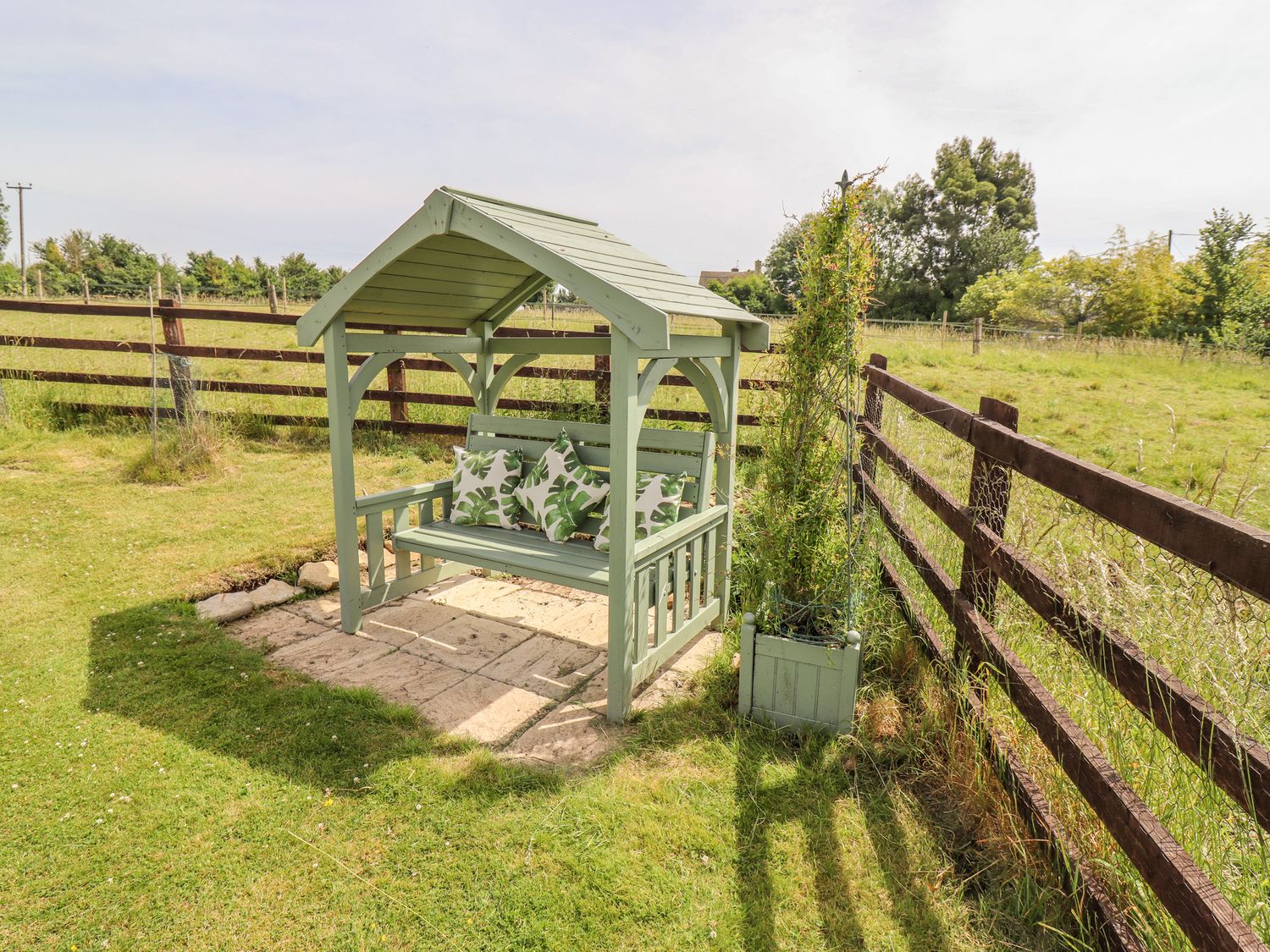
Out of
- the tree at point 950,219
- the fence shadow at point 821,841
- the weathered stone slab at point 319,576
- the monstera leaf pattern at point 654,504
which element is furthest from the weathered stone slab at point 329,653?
the tree at point 950,219

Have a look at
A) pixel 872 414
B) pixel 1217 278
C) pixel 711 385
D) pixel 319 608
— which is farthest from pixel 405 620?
pixel 1217 278

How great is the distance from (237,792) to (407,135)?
4.67 meters

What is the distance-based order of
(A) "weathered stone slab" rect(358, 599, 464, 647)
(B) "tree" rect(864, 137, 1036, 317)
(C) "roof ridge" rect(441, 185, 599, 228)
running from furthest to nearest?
1. (B) "tree" rect(864, 137, 1036, 317)
2. (A) "weathered stone slab" rect(358, 599, 464, 647)
3. (C) "roof ridge" rect(441, 185, 599, 228)

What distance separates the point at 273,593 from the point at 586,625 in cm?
192

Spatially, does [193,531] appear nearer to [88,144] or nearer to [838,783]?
[838,783]

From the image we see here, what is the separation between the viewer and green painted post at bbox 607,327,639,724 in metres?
2.62

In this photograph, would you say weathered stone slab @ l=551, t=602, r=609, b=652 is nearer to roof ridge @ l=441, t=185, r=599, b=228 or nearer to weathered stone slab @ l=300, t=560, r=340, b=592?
weathered stone slab @ l=300, t=560, r=340, b=592

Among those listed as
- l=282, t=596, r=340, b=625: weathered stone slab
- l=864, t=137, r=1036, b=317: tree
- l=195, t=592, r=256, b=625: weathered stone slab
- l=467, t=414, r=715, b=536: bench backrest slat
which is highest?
l=864, t=137, r=1036, b=317: tree

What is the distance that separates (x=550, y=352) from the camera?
4105 millimetres

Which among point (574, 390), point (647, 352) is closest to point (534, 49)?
point (647, 352)

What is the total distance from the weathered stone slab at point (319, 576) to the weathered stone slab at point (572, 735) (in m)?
1.96

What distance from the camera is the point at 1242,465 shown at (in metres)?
6.62

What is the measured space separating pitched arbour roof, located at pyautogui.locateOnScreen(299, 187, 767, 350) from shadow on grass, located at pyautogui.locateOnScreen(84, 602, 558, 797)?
1658 millimetres

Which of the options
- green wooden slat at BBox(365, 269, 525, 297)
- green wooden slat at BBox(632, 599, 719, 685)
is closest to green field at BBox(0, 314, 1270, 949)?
green wooden slat at BBox(632, 599, 719, 685)
